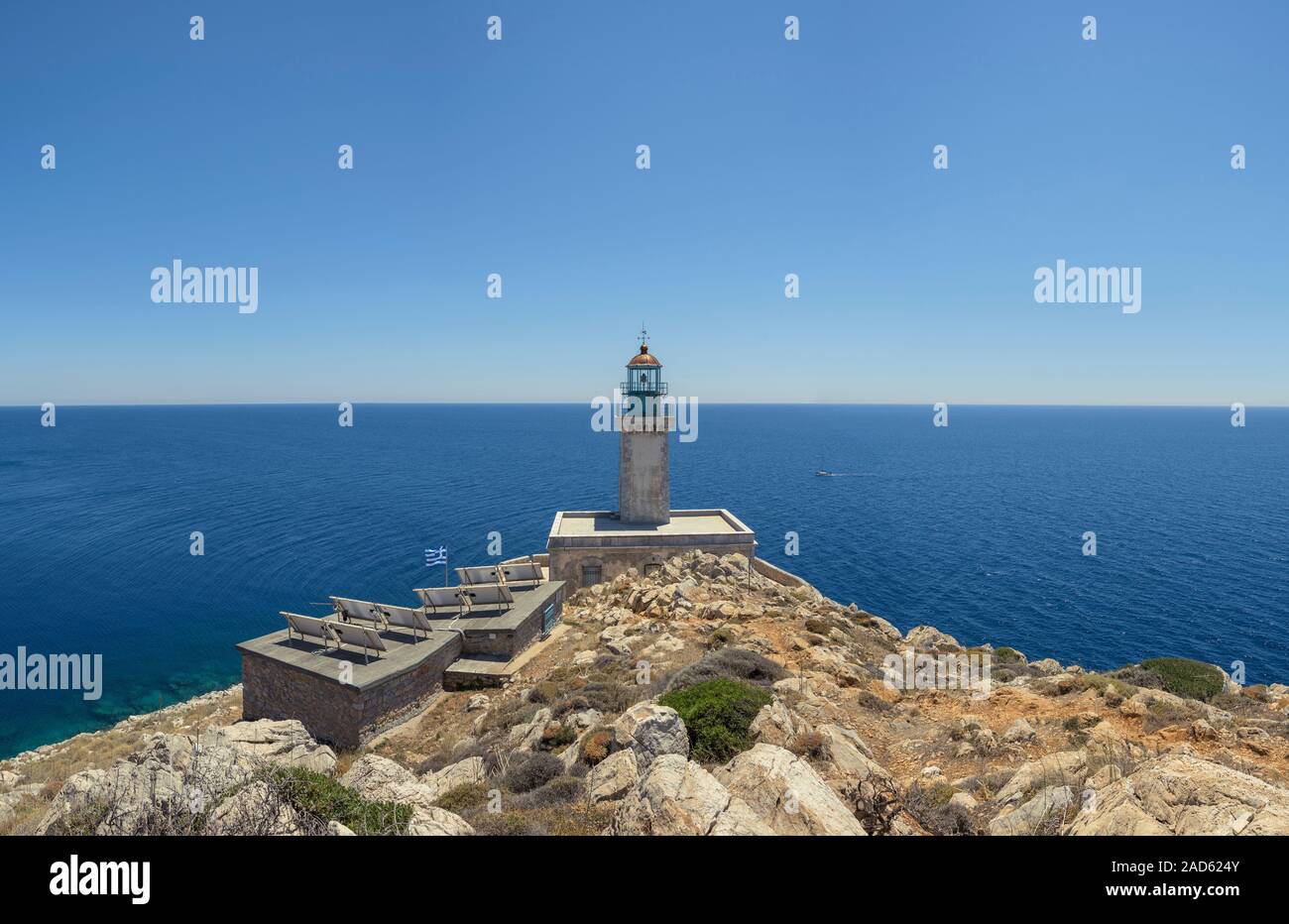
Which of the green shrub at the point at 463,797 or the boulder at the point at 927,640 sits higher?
the green shrub at the point at 463,797

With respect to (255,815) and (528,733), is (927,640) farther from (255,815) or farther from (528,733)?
(255,815)

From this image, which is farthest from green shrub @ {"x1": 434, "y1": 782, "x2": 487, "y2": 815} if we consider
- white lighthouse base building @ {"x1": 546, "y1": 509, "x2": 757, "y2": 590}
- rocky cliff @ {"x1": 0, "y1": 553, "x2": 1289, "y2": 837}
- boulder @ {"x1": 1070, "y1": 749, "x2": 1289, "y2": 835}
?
white lighthouse base building @ {"x1": 546, "y1": 509, "x2": 757, "y2": 590}

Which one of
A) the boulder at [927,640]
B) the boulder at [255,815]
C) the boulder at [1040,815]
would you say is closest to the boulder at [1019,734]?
the boulder at [1040,815]

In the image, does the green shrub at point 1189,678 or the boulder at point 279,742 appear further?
the green shrub at point 1189,678

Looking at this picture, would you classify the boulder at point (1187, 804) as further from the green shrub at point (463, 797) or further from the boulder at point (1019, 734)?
the green shrub at point (463, 797)

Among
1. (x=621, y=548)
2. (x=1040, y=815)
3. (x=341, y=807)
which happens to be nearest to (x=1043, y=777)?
(x=1040, y=815)

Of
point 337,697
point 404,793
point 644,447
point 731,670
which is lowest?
point 337,697

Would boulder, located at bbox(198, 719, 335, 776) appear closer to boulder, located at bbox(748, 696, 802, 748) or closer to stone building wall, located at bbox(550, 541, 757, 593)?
boulder, located at bbox(748, 696, 802, 748)
